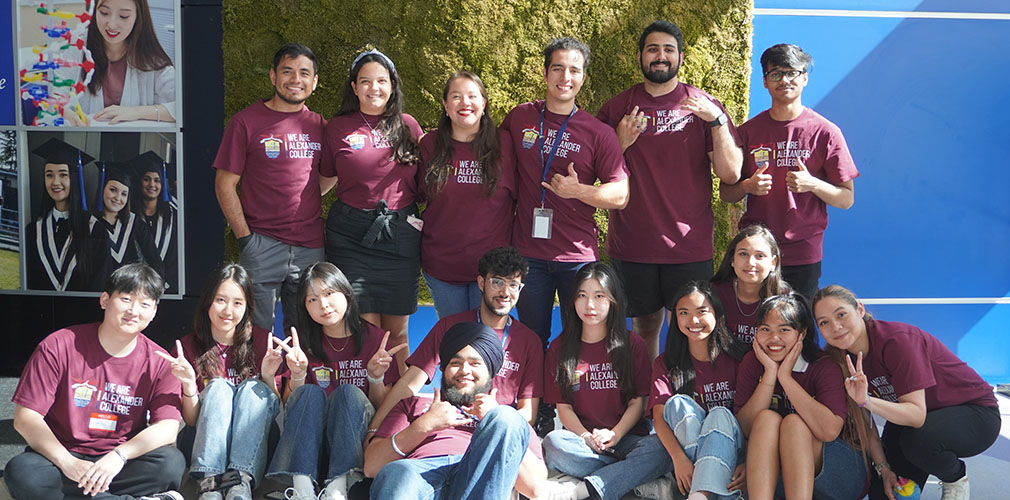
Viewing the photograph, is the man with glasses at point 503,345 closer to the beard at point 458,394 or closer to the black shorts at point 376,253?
the beard at point 458,394

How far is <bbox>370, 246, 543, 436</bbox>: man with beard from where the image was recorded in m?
3.45

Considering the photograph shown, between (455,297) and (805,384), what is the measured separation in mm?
1547

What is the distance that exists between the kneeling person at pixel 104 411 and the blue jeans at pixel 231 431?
10 cm

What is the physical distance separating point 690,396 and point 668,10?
98.9 inches

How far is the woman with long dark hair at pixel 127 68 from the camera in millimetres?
4875

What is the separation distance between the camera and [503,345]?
11.6 feet

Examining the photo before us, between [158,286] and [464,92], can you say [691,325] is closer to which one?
[464,92]

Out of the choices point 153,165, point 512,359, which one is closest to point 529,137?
point 512,359

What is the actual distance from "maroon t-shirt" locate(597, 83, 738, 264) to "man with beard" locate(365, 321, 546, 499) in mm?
1040

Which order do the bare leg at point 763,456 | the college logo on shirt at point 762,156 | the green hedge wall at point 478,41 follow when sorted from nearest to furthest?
1. the bare leg at point 763,456
2. the college logo on shirt at point 762,156
3. the green hedge wall at point 478,41

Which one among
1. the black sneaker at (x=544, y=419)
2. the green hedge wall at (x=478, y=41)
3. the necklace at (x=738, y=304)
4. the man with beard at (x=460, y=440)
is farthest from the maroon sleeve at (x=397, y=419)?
the green hedge wall at (x=478, y=41)

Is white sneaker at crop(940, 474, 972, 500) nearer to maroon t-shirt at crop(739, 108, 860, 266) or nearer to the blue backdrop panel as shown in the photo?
maroon t-shirt at crop(739, 108, 860, 266)

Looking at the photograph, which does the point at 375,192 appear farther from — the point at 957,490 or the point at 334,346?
the point at 957,490

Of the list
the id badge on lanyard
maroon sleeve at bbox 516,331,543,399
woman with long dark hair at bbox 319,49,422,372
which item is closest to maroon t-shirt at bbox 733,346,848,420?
maroon sleeve at bbox 516,331,543,399
